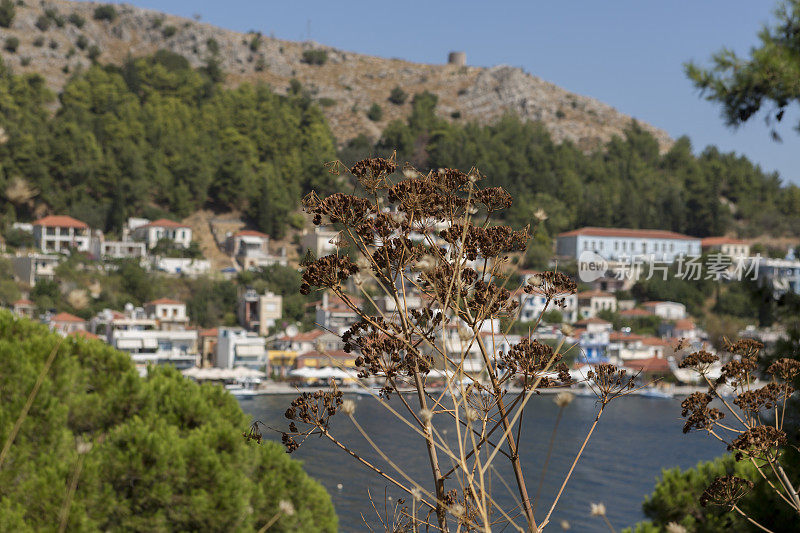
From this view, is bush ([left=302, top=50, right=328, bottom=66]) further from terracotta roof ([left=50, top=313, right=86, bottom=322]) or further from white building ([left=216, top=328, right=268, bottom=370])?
terracotta roof ([left=50, top=313, right=86, bottom=322])

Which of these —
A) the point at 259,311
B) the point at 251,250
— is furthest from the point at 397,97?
the point at 259,311

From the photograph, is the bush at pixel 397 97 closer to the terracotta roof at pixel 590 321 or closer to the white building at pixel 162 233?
the white building at pixel 162 233

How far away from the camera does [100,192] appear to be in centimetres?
6156

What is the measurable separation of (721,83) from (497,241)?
8.27ft

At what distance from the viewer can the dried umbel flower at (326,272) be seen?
79.0 inches

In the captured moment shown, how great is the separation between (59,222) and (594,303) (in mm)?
33189

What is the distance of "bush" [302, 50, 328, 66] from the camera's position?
103188mm

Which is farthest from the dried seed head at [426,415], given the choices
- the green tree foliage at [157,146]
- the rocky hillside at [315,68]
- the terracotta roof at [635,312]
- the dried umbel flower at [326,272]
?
the rocky hillside at [315,68]

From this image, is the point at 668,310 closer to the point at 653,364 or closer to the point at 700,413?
the point at 653,364

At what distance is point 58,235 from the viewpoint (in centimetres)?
5500

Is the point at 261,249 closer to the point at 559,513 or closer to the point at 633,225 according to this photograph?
the point at 633,225

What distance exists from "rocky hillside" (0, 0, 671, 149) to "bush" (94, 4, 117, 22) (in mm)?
104

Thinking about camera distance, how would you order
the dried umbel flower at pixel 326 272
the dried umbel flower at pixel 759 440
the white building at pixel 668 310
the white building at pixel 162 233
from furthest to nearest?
the white building at pixel 668 310 → the white building at pixel 162 233 → the dried umbel flower at pixel 759 440 → the dried umbel flower at pixel 326 272

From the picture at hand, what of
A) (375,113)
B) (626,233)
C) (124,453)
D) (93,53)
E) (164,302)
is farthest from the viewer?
(375,113)
